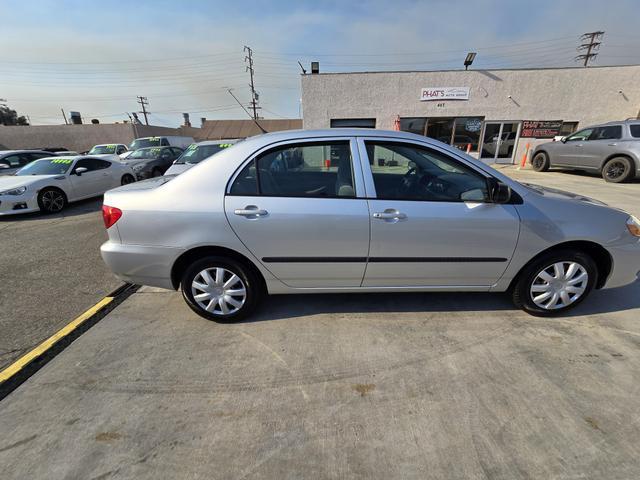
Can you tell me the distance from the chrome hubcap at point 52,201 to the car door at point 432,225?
309 inches

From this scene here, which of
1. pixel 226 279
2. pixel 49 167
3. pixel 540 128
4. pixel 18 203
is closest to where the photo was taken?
pixel 226 279

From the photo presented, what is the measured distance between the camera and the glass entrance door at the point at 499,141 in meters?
14.5

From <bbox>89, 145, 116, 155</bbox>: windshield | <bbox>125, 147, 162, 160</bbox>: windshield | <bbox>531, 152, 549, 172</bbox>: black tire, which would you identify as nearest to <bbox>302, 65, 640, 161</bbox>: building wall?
<bbox>531, 152, 549, 172</bbox>: black tire

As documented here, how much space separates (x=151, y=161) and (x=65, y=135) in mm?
32323

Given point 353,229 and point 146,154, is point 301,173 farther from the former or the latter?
point 146,154

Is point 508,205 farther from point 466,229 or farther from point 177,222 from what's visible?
point 177,222

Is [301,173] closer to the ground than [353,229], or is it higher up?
higher up

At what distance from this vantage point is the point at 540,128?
47.3 ft

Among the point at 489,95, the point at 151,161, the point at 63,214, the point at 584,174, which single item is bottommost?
the point at 63,214

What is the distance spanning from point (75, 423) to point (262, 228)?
1675mm

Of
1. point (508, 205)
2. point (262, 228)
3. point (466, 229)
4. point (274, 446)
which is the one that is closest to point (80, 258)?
point (262, 228)

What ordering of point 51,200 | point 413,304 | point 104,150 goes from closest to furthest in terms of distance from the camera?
point 413,304 → point 51,200 → point 104,150

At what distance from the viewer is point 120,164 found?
8750mm

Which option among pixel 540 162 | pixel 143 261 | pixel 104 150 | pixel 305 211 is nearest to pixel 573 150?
pixel 540 162
